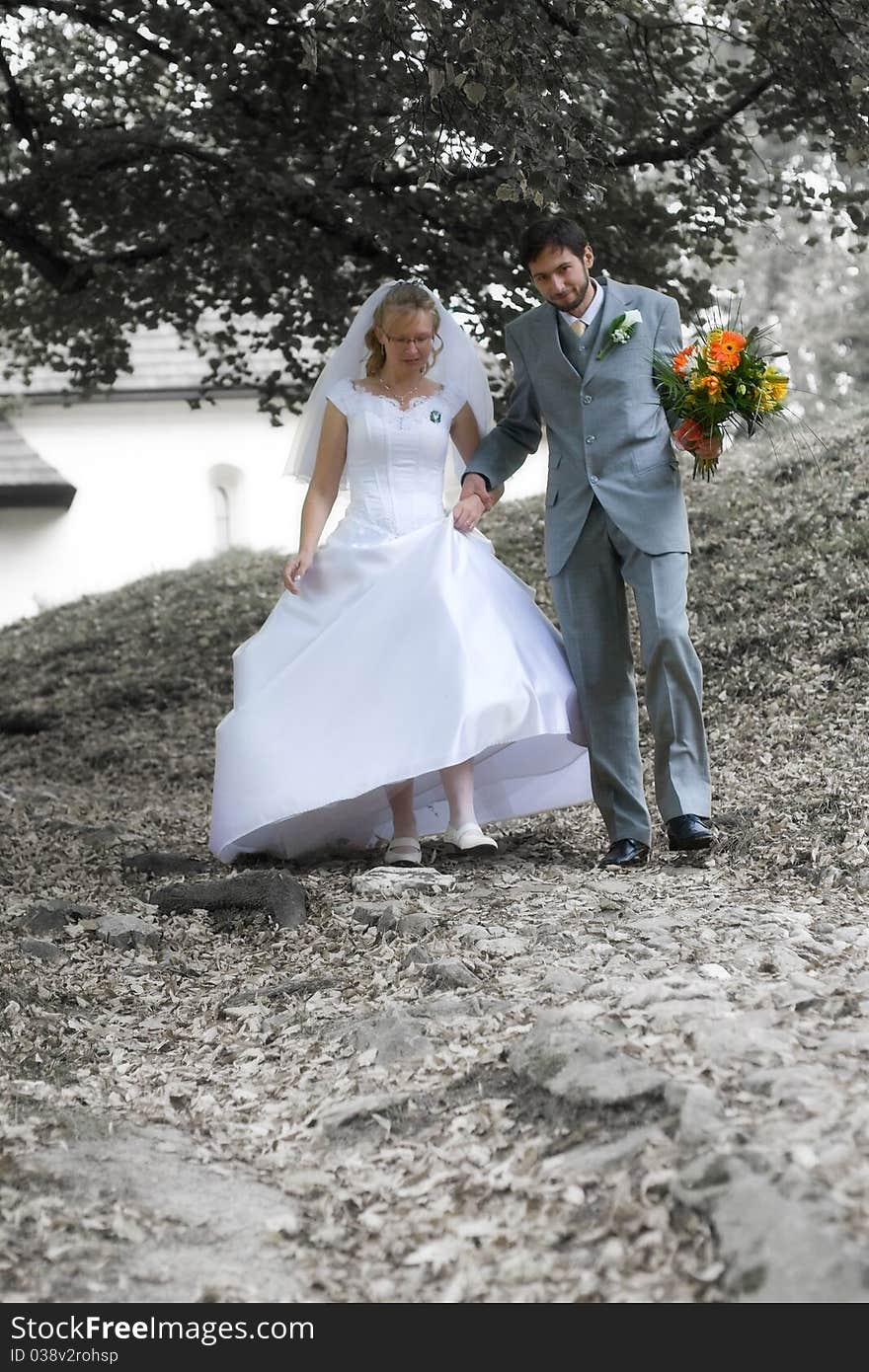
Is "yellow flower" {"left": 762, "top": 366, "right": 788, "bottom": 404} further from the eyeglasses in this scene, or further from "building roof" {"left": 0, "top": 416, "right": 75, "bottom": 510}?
"building roof" {"left": 0, "top": 416, "right": 75, "bottom": 510}

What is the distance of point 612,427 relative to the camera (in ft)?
19.3

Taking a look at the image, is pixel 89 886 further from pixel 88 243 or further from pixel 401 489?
pixel 88 243

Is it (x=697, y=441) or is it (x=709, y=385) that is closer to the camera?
(x=709, y=385)

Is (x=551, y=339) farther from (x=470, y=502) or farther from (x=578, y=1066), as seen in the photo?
(x=578, y=1066)

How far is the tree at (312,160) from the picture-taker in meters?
8.73

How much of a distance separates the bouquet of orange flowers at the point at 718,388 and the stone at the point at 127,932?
108 inches

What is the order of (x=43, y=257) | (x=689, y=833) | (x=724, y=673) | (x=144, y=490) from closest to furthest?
1. (x=689, y=833)
2. (x=724, y=673)
3. (x=43, y=257)
4. (x=144, y=490)

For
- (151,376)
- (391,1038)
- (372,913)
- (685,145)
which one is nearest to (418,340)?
(372,913)

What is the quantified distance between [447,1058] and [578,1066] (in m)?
0.51

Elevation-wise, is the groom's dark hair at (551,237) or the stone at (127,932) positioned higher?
the groom's dark hair at (551,237)

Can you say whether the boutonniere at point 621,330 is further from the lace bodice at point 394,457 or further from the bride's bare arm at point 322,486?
the bride's bare arm at point 322,486

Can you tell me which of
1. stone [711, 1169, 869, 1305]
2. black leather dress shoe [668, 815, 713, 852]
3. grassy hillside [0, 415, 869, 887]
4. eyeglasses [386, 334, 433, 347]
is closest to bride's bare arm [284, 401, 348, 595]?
eyeglasses [386, 334, 433, 347]

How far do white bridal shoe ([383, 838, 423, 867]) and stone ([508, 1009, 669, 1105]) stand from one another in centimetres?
243

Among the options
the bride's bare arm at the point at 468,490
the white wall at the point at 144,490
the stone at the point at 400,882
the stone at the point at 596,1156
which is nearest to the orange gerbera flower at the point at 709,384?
the bride's bare arm at the point at 468,490
